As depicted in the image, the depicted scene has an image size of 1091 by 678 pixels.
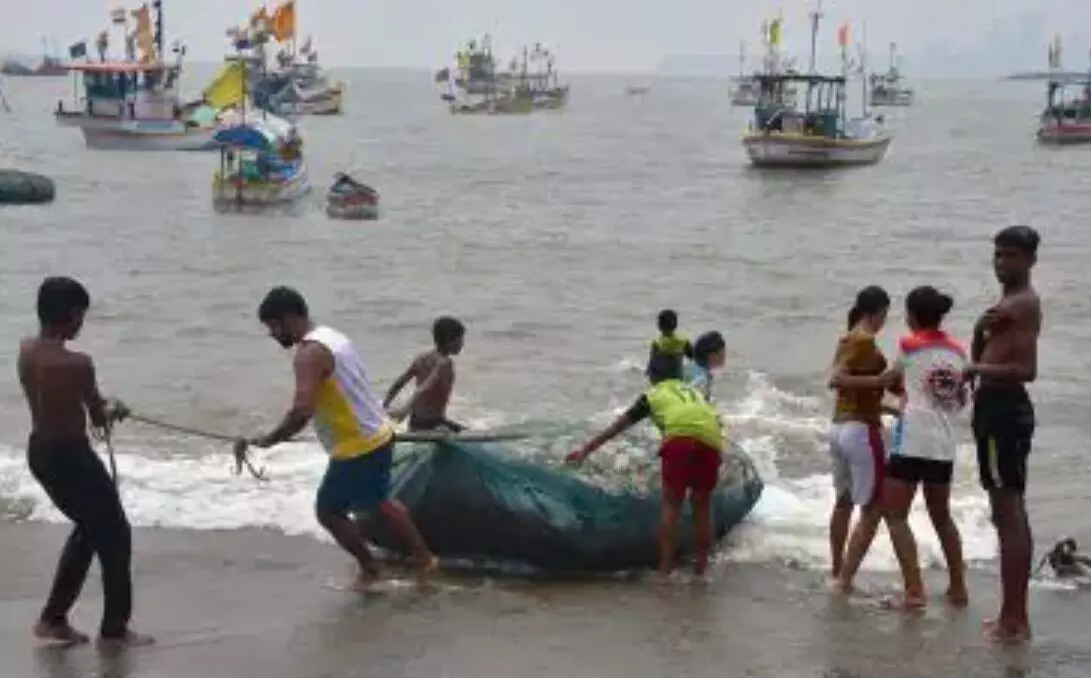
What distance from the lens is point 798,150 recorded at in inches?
1969

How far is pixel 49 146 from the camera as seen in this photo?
69.8 metres

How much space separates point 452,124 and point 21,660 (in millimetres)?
95955

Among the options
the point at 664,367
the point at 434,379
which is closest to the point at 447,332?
the point at 434,379

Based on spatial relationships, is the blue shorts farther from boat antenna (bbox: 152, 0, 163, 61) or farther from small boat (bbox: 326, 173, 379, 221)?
boat antenna (bbox: 152, 0, 163, 61)

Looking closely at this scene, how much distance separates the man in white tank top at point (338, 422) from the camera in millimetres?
6684

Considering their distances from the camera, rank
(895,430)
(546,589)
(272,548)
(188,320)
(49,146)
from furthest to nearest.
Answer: (49,146) < (188,320) < (272,548) < (546,589) < (895,430)

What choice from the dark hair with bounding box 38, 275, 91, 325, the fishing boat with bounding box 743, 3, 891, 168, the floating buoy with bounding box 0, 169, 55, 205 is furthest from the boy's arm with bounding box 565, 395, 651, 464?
the fishing boat with bounding box 743, 3, 891, 168

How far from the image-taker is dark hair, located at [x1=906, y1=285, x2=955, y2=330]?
262 inches

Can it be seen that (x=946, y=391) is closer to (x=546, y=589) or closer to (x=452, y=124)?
Result: (x=546, y=589)

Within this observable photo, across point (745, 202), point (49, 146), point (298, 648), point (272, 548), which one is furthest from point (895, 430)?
point (49, 146)

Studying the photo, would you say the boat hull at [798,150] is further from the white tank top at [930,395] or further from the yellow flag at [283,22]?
the white tank top at [930,395]

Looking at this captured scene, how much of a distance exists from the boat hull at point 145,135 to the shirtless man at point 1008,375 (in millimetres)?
54268

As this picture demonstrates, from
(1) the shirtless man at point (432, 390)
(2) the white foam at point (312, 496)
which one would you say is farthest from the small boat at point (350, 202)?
(1) the shirtless man at point (432, 390)

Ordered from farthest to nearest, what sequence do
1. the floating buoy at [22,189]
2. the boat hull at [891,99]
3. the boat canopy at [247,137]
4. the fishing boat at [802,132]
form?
1. the boat hull at [891,99]
2. the fishing boat at [802,132]
3. the floating buoy at [22,189]
4. the boat canopy at [247,137]
